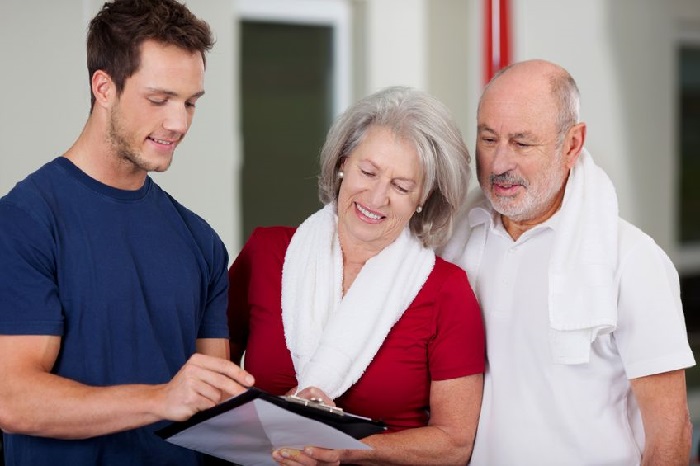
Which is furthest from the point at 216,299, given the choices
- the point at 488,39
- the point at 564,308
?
the point at 488,39

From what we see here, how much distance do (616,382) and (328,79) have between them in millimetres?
3976

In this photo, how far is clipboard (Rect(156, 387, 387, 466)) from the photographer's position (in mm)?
1574

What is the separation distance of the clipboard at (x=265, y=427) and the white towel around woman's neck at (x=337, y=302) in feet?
0.77

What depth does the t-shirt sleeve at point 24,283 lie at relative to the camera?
5.14ft

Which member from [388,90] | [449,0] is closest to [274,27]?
[449,0]

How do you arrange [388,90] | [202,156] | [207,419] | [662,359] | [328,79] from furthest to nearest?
[328,79]
[202,156]
[388,90]
[662,359]
[207,419]

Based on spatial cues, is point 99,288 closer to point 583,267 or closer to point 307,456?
point 307,456

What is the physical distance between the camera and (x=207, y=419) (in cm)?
161

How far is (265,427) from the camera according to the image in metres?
1.69

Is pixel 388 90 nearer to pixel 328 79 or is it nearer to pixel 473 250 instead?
pixel 473 250

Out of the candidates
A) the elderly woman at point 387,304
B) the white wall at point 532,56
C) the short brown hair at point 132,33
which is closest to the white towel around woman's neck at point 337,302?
the elderly woman at point 387,304

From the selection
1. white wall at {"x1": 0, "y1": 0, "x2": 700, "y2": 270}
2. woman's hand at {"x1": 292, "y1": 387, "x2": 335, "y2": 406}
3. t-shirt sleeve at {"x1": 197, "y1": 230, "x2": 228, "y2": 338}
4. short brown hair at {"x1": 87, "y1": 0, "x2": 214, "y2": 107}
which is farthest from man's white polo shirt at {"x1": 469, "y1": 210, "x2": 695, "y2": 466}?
white wall at {"x1": 0, "y1": 0, "x2": 700, "y2": 270}

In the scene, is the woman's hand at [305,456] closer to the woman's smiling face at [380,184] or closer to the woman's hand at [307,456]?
the woman's hand at [307,456]

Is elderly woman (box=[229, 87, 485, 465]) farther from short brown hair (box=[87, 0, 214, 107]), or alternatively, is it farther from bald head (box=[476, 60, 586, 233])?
short brown hair (box=[87, 0, 214, 107])
